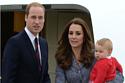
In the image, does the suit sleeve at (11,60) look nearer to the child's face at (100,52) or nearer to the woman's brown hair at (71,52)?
the woman's brown hair at (71,52)

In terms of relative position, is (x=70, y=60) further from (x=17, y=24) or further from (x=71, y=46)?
(x=17, y=24)

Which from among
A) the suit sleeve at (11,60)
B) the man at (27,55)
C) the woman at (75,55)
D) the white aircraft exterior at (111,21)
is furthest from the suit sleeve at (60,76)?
the white aircraft exterior at (111,21)

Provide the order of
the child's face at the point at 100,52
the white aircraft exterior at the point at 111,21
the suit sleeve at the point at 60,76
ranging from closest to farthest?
the suit sleeve at the point at 60,76
the child's face at the point at 100,52
the white aircraft exterior at the point at 111,21

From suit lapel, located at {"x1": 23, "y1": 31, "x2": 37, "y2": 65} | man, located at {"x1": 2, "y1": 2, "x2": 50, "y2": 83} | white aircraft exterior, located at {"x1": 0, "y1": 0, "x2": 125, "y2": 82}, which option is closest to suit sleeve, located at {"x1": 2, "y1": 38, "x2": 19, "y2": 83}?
man, located at {"x1": 2, "y1": 2, "x2": 50, "y2": 83}

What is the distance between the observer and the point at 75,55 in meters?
2.87

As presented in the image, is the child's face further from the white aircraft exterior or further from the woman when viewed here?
the white aircraft exterior

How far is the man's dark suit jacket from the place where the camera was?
264 cm

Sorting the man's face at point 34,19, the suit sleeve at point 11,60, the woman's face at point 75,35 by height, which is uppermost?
the man's face at point 34,19

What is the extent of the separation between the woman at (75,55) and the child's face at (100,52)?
83mm

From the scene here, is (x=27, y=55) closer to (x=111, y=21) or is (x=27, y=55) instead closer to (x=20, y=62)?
(x=20, y=62)

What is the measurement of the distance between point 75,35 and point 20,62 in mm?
452

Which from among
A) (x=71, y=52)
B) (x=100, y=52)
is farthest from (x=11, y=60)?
(x=100, y=52)

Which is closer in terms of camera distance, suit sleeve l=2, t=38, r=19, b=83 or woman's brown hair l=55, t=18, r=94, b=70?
suit sleeve l=2, t=38, r=19, b=83

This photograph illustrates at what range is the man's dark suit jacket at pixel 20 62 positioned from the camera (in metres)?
2.64
